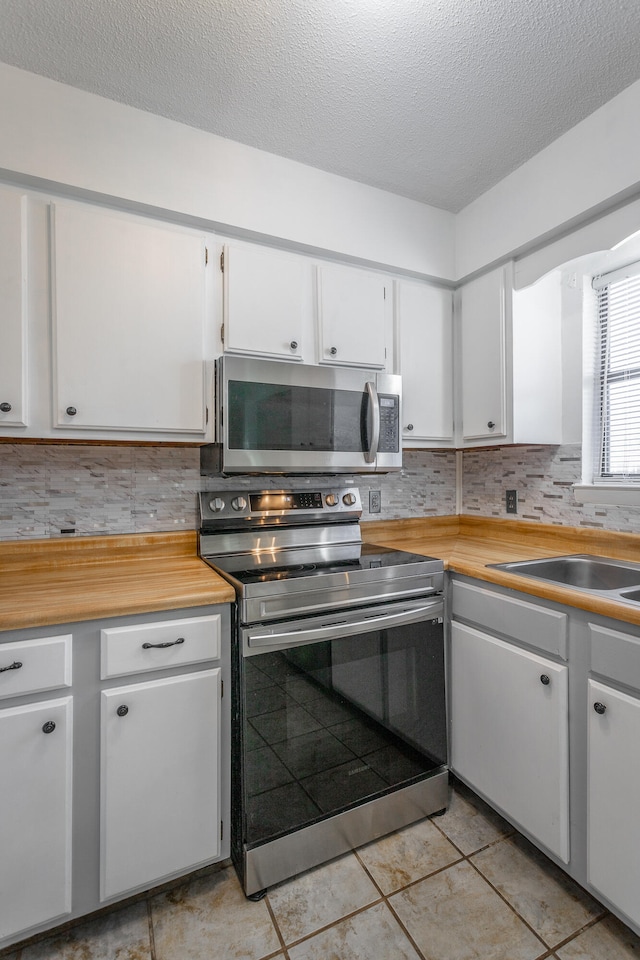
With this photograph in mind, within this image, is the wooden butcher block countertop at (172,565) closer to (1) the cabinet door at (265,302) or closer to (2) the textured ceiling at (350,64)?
(1) the cabinet door at (265,302)

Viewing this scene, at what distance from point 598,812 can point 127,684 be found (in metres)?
1.30

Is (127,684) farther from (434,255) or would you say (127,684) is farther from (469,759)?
(434,255)

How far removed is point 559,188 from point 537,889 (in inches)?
91.7

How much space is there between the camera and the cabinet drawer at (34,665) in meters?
1.20

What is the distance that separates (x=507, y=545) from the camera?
2.25 meters

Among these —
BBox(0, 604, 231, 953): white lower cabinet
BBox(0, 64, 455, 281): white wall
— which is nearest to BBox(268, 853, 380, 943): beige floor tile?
BBox(0, 604, 231, 953): white lower cabinet

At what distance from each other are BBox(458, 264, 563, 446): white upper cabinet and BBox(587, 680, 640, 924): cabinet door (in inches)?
43.3

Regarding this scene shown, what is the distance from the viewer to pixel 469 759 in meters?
1.77

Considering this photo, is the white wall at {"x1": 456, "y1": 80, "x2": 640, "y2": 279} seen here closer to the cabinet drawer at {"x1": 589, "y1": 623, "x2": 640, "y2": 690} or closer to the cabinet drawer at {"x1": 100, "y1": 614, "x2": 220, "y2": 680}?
the cabinet drawer at {"x1": 589, "y1": 623, "x2": 640, "y2": 690}

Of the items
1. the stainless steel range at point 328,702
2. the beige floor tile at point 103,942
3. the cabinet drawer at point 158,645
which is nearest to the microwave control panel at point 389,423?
the stainless steel range at point 328,702

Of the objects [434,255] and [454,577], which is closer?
[454,577]

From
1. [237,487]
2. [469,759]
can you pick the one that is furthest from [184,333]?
[469,759]

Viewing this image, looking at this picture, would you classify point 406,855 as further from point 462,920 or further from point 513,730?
point 513,730

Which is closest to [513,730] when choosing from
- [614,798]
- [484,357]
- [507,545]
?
[614,798]
